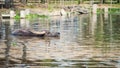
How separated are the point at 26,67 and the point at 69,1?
2150 inches

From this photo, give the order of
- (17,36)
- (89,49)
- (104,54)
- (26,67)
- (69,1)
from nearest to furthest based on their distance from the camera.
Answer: (26,67) < (104,54) < (89,49) < (17,36) < (69,1)

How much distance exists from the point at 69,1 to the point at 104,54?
52.1 metres

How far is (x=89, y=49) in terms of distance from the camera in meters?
13.7

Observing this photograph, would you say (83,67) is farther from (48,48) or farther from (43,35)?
(43,35)

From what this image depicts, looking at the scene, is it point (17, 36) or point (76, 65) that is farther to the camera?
point (17, 36)

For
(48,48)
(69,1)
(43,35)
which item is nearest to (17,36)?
(43,35)

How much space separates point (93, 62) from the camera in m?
10.7

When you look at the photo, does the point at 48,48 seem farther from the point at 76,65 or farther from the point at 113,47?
the point at 76,65

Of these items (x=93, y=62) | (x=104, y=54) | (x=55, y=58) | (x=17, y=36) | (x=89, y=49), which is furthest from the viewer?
(x=17, y=36)

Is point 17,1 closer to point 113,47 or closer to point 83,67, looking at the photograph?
point 113,47

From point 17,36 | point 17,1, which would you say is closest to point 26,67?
point 17,36

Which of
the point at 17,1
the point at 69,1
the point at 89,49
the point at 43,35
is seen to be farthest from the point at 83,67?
the point at 69,1

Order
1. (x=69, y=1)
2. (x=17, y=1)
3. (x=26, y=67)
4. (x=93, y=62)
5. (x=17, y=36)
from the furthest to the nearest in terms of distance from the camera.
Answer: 1. (x=69, y=1)
2. (x=17, y=1)
3. (x=17, y=36)
4. (x=93, y=62)
5. (x=26, y=67)

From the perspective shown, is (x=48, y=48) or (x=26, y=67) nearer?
(x=26, y=67)
